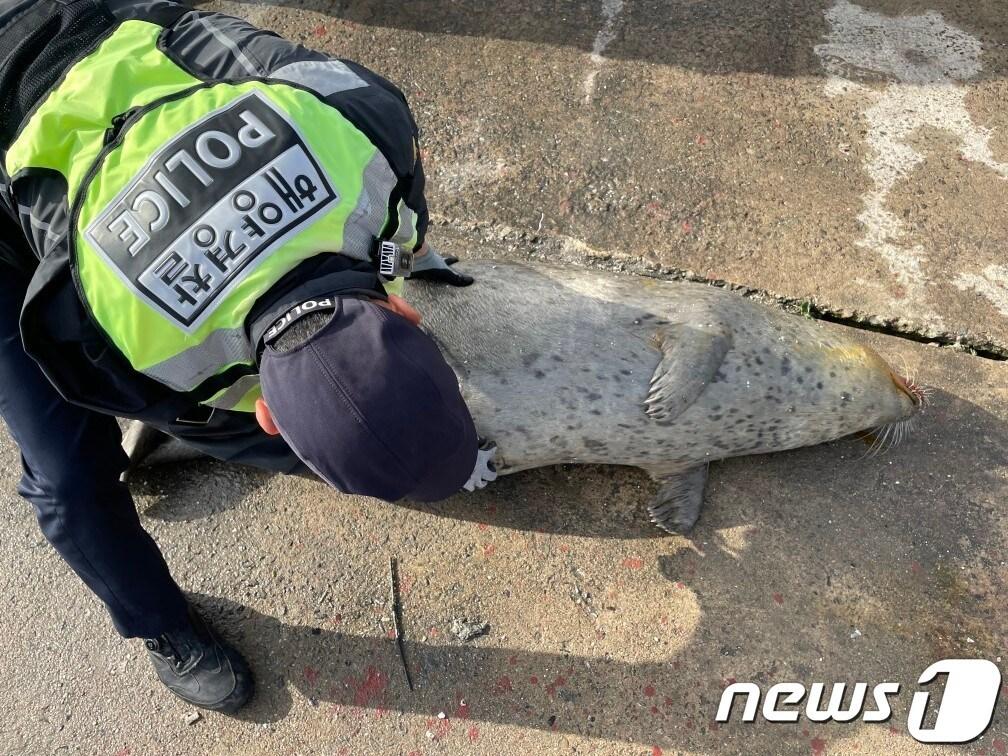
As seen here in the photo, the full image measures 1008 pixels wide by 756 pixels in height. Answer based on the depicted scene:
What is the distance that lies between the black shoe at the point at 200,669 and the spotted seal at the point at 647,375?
124 cm

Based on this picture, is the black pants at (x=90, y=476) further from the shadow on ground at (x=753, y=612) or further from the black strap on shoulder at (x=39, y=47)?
the black strap on shoulder at (x=39, y=47)

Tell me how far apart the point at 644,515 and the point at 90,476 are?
1959 millimetres

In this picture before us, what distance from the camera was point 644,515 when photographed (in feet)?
10.0

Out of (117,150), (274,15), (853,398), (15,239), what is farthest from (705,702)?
(274,15)

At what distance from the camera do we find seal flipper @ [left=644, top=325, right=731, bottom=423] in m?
2.76

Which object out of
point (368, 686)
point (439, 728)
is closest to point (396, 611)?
point (368, 686)

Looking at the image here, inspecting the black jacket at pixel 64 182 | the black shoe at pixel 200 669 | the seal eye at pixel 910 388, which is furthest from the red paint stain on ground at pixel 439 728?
the seal eye at pixel 910 388

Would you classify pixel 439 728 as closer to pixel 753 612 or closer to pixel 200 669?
pixel 200 669

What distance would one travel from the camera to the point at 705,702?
270cm

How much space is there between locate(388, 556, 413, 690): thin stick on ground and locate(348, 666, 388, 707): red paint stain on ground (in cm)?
9

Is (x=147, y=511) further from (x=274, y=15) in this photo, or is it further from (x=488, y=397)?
Answer: (x=274, y=15)

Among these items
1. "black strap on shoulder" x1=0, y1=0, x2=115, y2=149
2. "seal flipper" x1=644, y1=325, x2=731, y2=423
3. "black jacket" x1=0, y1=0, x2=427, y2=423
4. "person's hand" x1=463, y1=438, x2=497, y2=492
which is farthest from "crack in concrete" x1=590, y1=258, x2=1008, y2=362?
"black strap on shoulder" x1=0, y1=0, x2=115, y2=149

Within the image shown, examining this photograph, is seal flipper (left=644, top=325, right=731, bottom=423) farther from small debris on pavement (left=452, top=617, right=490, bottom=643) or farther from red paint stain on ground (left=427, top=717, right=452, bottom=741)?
red paint stain on ground (left=427, top=717, right=452, bottom=741)

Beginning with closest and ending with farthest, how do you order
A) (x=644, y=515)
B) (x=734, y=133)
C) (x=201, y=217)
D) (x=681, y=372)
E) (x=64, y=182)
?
(x=201, y=217) → (x=64, y=182) → (x=681, y=372) → (x=644, y=515) → (x=734, y=133)
